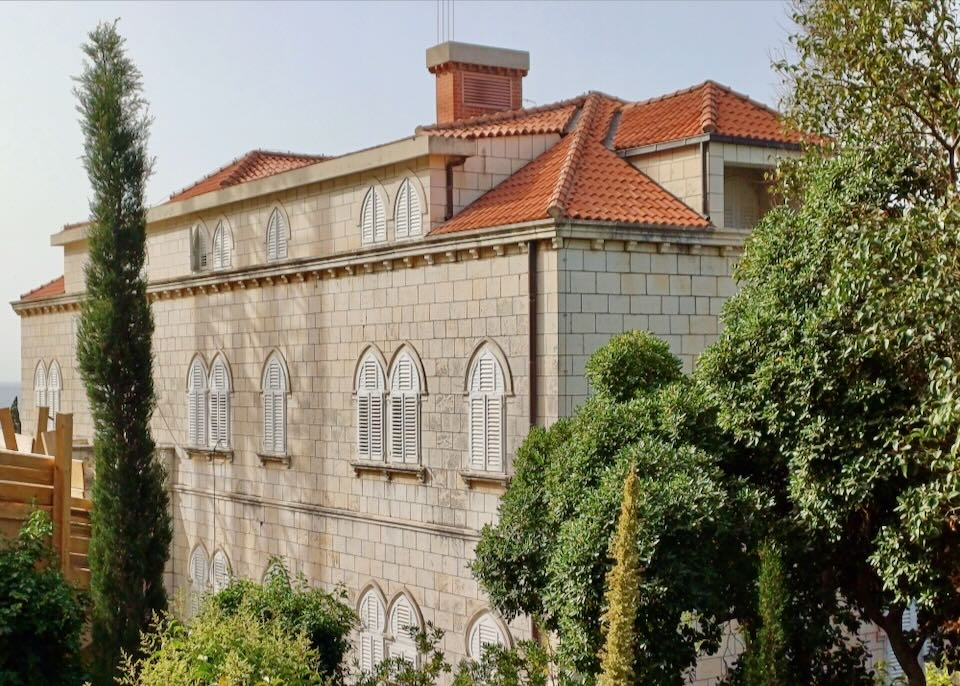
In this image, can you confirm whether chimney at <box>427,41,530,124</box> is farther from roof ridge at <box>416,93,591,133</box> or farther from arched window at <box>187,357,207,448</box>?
arched window at <box>187,357,207,448</box>

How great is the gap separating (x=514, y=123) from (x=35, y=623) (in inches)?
435

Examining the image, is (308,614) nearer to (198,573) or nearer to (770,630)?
(770,630)

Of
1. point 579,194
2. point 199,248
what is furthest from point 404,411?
point 199,248

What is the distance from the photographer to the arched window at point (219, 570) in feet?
83.6

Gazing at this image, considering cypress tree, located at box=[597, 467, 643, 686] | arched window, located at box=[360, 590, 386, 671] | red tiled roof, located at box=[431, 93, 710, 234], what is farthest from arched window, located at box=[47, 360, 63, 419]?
cypress tree, located at box=[597, 467, 643, 686]

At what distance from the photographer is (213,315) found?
84.1 ft

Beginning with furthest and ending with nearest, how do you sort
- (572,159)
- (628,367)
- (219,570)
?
(219,570) → (572,159) → (628,367)

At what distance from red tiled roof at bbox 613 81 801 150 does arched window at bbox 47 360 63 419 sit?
18351 millimetres

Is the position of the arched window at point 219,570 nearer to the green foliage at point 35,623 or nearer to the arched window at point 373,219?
the arched window at point 373,219

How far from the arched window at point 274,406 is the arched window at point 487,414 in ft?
19.1

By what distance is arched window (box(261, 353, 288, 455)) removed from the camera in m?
23.5

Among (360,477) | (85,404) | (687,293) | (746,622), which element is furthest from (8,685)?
(85,404)

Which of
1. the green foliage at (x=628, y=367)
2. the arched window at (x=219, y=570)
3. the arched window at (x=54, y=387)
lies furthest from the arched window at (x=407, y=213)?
the arched window at (x=54, y=387)

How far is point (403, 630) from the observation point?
2030 cm
